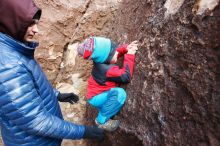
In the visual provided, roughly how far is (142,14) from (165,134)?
158 centimetres

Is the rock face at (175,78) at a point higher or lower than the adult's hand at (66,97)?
higher

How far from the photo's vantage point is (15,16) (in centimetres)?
253

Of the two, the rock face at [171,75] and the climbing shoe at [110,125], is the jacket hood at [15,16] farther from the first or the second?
the climbing shoe at [110,125]

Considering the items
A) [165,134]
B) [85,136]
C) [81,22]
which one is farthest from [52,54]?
[165,134]

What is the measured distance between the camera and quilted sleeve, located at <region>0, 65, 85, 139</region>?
2.53 metres

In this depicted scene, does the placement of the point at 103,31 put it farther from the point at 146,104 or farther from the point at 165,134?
the point at 165,134

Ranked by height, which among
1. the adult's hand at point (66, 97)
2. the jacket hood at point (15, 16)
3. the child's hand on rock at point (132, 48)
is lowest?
the adult's hand at point (66, 97)

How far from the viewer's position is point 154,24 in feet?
11.0

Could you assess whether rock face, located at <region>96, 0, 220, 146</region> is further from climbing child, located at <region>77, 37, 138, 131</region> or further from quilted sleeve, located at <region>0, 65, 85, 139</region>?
quilted sleeve, located at <region>0, 65, 85, 139</region>

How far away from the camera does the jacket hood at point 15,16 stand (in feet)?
8.25

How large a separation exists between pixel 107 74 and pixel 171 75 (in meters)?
0.87

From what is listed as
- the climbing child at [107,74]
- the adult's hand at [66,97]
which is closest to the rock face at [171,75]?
the climbing child at [107,74]

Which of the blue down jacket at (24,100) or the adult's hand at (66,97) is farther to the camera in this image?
the adult's hand at (66,97)

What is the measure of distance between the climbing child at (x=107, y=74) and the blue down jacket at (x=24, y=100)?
0.62 metres
